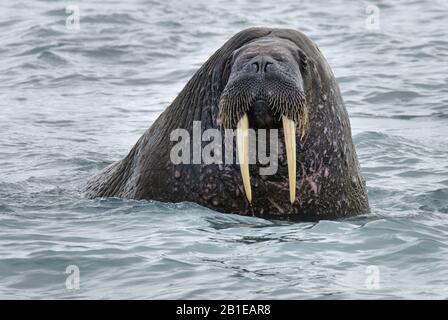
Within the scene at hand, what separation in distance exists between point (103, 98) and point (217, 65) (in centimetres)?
786

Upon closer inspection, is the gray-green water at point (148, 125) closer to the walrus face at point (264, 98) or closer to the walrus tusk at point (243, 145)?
the walrus tusk at point (243, 145)

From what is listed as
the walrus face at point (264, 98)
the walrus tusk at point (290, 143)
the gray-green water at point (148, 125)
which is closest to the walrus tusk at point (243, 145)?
the walrus face at point (264, 98)

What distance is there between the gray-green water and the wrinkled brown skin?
14 cm

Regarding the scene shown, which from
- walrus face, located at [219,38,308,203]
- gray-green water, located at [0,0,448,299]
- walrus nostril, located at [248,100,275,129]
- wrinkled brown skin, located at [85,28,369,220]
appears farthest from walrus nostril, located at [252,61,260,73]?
gray-green water, located at [0,0,448,299]

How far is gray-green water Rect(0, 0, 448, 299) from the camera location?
747 cm

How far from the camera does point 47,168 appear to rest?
485 inches

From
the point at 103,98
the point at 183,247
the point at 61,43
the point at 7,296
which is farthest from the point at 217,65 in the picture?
the point at 61,43

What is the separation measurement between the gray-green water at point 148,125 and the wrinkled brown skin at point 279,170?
145mm

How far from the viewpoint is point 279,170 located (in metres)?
8.58

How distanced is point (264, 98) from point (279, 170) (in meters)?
0.86

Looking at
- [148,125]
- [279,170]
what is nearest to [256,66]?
[279,170]

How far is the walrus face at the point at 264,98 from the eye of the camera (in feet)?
26.0

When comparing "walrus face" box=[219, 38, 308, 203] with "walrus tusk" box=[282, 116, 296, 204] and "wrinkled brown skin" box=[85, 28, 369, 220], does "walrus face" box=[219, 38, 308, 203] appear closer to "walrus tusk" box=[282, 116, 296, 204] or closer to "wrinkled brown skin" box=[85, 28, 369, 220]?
"walrus tusk" box=[282, 116, 296, 204]
